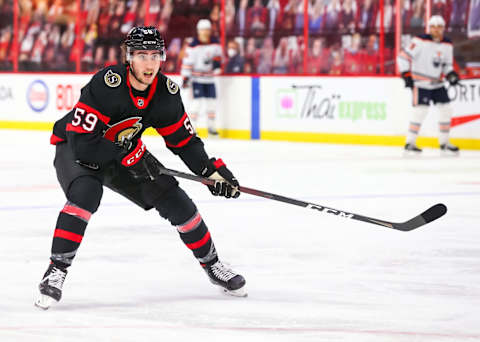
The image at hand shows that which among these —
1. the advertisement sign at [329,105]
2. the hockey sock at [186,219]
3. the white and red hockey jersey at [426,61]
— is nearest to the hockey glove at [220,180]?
the hockey sock at [186,219]

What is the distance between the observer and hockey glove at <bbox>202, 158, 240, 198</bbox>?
3.78 metres

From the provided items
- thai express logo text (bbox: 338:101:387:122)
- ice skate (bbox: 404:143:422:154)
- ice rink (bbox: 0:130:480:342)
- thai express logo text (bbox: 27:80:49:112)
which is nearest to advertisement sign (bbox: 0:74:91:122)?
thai express logo text (bbox: 27:80:49:112)

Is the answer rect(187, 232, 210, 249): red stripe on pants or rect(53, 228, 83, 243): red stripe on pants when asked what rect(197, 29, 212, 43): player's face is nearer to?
rect(187, 232, 210, 249): red stripe on pants

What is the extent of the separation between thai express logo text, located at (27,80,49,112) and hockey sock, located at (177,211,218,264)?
10469 millimetres

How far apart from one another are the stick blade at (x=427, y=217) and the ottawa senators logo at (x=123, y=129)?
1117 millimetres

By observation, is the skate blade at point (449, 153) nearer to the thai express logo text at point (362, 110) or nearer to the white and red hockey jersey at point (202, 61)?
the thai express logo text at point (362, 110)

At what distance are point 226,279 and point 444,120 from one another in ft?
22.8

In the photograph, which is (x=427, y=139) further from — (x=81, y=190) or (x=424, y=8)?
(x=81, y=190)

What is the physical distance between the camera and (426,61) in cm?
1045

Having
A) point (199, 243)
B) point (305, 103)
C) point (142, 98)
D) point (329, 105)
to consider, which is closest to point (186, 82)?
point (305, 103)

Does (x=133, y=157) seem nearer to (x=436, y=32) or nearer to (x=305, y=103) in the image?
(x=436, y=32)

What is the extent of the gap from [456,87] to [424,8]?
111cm

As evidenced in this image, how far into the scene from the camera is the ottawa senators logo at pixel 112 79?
356 centimetres

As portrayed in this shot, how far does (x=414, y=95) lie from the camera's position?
1056 centimetres
